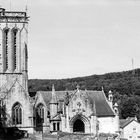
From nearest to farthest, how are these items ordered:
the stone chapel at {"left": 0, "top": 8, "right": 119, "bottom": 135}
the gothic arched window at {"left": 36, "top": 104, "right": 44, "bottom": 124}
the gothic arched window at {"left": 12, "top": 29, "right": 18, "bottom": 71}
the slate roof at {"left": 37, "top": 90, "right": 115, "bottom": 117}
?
the stone chapel at {"left": 0, "top": 8, "right": 119, "bottom": 135}, the slate roof at {"left": 37, "top": 90, "right": 115, "bottom": 117}, the gothic arched window at {"left": 36, "top": 104, "right": 44, "bottom": 124}, the gothic arched window at {"left": 12, "top": 29, "right": 18, "bottom": 71}

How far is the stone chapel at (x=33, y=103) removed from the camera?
77.4 meters

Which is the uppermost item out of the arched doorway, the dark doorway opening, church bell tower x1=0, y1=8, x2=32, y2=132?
church bell tower x1=0, y1=8, x2=32, y2=132

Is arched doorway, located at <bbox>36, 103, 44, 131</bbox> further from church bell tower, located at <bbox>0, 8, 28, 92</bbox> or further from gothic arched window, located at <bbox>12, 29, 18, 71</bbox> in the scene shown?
gothic arched window, located at <bbox>12, 29, 18, 71</bbox>

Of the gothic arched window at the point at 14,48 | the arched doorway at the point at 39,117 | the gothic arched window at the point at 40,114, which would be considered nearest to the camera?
the arched doorway at the point at 39,117

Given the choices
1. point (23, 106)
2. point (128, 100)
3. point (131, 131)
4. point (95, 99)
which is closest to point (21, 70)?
point (23, 106)

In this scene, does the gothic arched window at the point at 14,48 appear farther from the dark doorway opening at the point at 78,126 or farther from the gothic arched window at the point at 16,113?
the dark doorway opening at the point at 78,126

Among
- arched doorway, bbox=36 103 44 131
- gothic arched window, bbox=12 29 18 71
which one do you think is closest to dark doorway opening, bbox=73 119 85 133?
arched doorway, bbox=36 103 44 131

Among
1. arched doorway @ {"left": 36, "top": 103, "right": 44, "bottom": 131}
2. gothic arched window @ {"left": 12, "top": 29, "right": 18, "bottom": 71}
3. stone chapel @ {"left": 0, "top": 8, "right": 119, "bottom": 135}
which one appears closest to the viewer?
stone chapel @ {"left": 0, "top": 8, "right": 119, "bottom": 135}

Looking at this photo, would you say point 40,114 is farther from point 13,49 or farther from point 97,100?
point 13,49

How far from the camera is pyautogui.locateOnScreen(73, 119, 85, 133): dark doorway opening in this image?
78.6m

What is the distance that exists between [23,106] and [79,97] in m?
10.0

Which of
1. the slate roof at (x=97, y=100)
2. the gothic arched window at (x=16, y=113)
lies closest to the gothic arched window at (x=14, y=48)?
the slate roof at (x=97, y=100)

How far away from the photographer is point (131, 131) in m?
85.4

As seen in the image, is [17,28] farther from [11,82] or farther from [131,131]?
[131,131]
